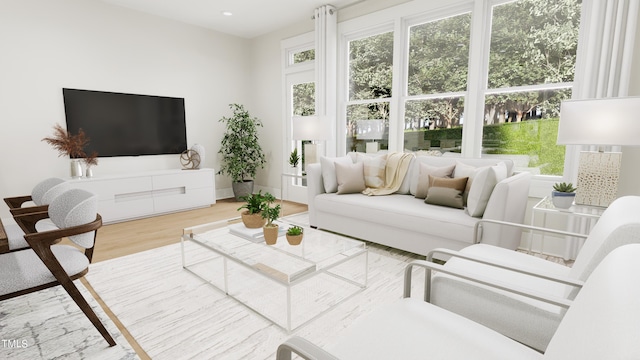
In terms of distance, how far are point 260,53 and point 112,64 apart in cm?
234

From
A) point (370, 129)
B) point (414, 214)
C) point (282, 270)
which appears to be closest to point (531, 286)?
point (282, 270)

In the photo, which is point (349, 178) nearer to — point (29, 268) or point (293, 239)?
point (293, 239)

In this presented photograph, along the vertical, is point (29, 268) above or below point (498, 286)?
below

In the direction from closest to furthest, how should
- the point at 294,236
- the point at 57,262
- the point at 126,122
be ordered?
the point at 57,262
the point at 294,236
the point at 126,122

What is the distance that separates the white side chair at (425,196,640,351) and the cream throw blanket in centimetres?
184

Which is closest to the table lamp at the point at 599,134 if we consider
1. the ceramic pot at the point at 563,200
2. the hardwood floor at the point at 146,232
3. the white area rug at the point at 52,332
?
the ceramic pot at the point at 563,200

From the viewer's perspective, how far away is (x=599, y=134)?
7.17ft

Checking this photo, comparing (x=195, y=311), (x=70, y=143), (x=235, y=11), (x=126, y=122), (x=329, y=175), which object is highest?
(x=235, y=11)

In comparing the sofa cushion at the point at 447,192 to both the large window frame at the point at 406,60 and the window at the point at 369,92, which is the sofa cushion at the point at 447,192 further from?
the window at the point at 369,92

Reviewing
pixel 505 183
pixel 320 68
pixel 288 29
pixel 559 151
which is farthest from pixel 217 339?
pixel 288 29

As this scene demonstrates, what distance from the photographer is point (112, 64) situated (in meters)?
4.39

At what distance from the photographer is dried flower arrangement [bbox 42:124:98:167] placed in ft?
12.8

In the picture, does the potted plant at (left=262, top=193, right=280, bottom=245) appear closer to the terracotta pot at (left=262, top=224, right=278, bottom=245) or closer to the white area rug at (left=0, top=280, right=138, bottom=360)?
the terracotta pot at (left=262, top=224, right=278, bottom=245)

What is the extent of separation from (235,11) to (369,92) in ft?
7.34
